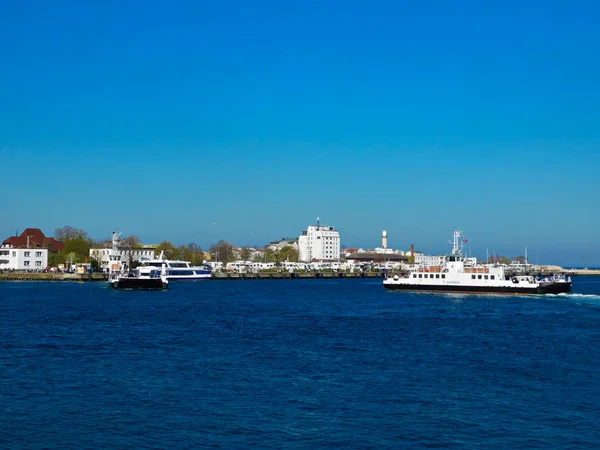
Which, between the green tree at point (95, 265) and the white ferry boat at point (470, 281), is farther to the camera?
the green tree at point (95, 265)

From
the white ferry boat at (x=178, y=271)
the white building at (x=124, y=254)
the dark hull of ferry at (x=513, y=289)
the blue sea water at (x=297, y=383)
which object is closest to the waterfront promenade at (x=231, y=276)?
the white ferry boat at (x=178, y=271)

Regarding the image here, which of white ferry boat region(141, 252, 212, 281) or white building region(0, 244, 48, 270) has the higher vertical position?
white building region(0, 244, 48, 270)

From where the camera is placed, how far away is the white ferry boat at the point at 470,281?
80.3m

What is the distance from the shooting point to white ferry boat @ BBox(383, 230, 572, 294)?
263 ft

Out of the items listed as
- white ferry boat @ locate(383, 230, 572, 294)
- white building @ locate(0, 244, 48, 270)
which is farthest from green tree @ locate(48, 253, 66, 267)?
white ferry boat @ locate(383, 230, 572, 294)

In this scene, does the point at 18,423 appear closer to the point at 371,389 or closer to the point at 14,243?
the point at 371,389

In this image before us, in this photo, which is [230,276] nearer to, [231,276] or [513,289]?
[231,276]

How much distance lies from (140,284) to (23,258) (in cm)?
5581

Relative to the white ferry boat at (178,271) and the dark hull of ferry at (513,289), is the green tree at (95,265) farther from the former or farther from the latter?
the dark hull of ferry at (513,289)

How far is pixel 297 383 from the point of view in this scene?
2669cm

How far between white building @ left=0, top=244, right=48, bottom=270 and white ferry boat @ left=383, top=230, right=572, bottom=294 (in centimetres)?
7927

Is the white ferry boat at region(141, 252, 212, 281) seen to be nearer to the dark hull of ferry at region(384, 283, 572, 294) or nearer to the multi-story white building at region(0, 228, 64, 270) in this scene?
the multi-story white building at region(0, 228, 64, 270)

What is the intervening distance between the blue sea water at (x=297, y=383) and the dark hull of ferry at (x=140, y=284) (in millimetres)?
37236

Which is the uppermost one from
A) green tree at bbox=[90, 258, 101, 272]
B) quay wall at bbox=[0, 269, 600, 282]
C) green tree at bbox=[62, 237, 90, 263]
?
green tree at bbox=[62, 237, 90, 263]
